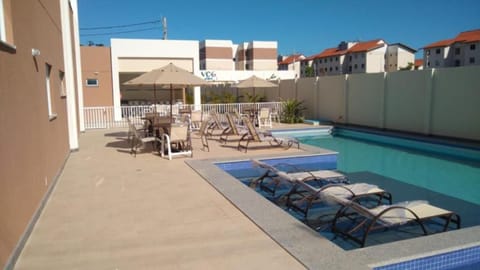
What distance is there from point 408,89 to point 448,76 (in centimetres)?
160

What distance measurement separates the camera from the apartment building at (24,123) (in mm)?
3500

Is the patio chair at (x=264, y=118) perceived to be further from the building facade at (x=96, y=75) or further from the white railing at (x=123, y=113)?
the building facade at (x=96, y=75)

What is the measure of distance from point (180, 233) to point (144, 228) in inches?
19.3

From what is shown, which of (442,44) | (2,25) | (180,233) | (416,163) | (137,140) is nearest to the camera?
(2,25)

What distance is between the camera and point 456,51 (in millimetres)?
72375

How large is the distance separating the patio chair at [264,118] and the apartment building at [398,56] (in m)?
75.1

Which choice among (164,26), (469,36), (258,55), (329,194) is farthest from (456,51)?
(329,194)

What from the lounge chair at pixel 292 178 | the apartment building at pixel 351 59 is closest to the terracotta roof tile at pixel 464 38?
the apartment building at pixel 351 59

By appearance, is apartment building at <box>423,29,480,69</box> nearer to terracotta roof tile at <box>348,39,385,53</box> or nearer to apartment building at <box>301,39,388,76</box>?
terracotta roof tile at <box>348,39,385,53</box>

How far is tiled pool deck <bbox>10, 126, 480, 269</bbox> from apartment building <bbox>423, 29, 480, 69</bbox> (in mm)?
74789

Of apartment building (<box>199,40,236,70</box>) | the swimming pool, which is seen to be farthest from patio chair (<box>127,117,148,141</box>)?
apartment building (<box>199,40,236,70</box>)

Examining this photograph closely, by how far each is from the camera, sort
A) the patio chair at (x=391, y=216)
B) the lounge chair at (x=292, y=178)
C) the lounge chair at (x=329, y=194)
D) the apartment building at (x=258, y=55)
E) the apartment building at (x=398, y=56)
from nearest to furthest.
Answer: the patio chair at (x=391, y=216)
the lounge chair at (x=329, y=194)
the lounge chair at (x=292, y=178)
the apartment building at (x=258, y=55)
the apartment building at (x=398, y=56)

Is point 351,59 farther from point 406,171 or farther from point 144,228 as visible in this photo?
point 144,228

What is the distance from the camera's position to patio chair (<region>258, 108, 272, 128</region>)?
15.2m
